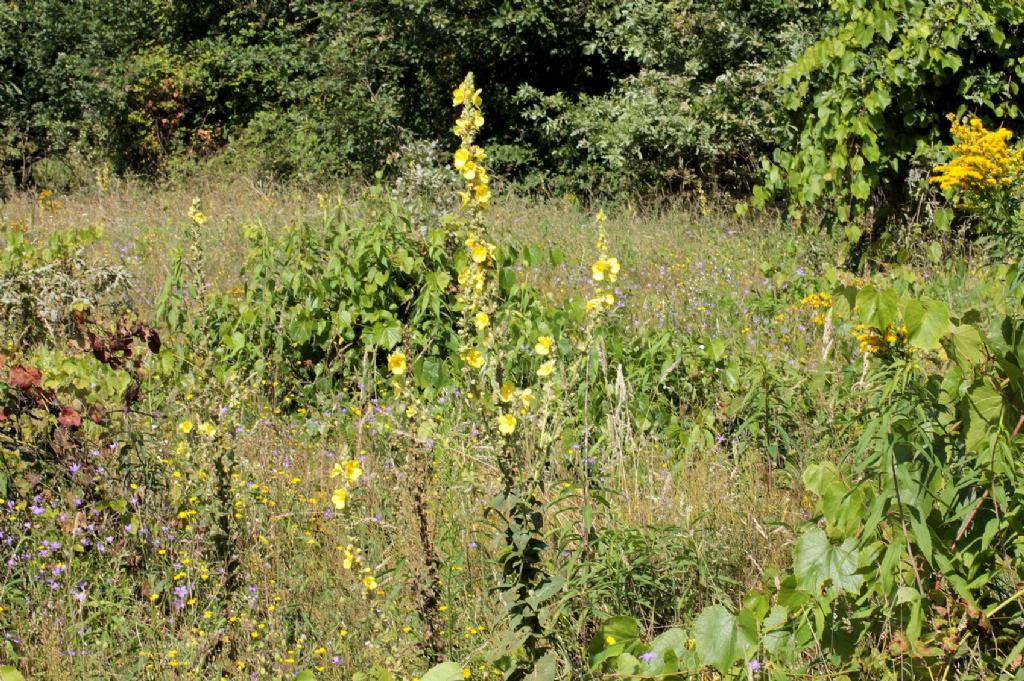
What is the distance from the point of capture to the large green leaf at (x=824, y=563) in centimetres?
199

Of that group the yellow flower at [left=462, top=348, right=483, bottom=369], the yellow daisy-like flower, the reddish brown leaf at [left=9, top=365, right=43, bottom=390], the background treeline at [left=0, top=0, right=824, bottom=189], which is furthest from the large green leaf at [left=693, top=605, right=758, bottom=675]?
the background treeline at [left=0, top=0, right=824, bottom=189]

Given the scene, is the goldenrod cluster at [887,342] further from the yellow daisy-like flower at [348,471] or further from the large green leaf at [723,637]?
the yellow daisy-like flower at [348,471]

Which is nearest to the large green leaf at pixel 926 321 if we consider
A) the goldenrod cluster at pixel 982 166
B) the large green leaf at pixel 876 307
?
the large green leaf at pixel 876 307

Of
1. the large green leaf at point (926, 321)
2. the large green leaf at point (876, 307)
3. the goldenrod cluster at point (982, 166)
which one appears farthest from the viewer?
the goldenrod cluster at point (982, 166)

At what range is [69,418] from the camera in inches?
137

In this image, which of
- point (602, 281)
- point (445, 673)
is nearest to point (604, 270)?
point (602, 281)

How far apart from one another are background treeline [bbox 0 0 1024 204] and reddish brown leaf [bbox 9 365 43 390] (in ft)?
15.7

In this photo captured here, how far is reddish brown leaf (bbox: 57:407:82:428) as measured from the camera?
348 cm

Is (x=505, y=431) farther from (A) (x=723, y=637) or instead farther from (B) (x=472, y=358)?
(A) (x=723, y=637)

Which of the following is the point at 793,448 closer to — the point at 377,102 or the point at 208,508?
the point at 208,508

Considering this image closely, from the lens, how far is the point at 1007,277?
3.14 m

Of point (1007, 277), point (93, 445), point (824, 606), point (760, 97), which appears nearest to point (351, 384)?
point (93, 445)

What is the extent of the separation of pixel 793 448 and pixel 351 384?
7.14 ft

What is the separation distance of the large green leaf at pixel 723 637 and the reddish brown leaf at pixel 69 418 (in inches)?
94.9
